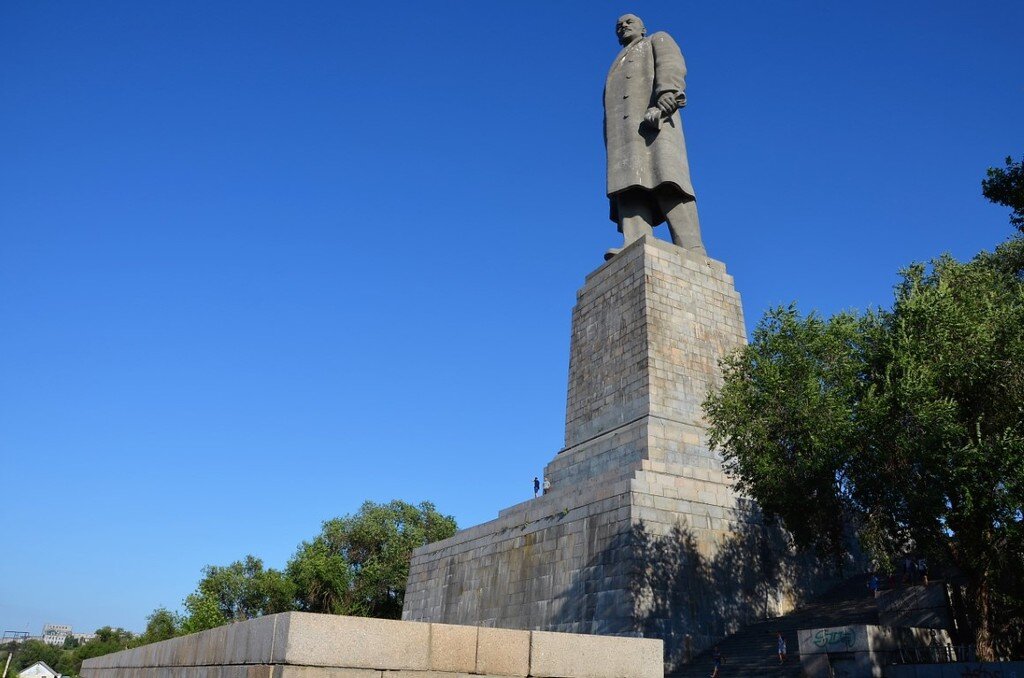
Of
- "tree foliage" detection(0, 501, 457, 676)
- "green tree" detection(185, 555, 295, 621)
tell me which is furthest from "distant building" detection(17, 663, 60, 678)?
"green tree" detection(185, 555, 295, 621)

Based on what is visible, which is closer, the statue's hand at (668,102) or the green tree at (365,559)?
the statue's hand at (668,102)

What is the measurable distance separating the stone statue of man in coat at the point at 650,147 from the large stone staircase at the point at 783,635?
1048cm

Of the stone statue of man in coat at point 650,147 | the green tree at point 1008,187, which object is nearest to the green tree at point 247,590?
the stone statue of man in coat at point 650,147

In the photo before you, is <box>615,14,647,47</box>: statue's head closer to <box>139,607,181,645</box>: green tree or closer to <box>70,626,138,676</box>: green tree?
<box>139,607,181,645</box>: green tree

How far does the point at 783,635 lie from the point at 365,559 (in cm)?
3568

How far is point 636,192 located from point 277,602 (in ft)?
105

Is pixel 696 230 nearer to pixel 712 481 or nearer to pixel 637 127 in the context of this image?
pixel 637 127

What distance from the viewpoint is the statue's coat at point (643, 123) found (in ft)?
75.1

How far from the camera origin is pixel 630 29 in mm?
25359

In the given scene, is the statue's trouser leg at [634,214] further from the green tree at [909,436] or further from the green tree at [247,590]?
the green tree at [247,590]

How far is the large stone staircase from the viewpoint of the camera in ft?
44.5

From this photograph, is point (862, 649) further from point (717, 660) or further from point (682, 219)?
point (682, 219)

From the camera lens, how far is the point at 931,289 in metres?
13.9

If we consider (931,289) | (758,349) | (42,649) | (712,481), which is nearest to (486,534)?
(712,481)
